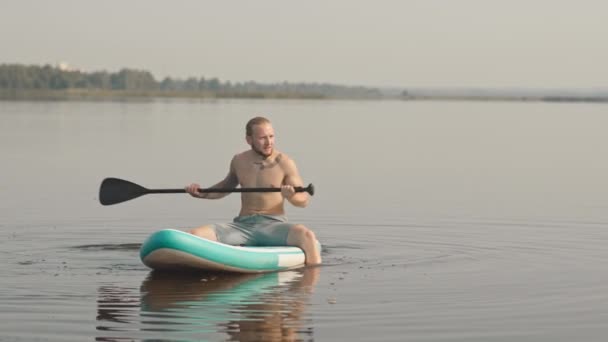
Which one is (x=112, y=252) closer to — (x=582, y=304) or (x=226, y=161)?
(x=582, y=304)

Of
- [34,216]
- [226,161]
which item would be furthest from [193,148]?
[34,216]

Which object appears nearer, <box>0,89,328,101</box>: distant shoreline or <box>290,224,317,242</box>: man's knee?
<box>290,224,317,242</box>: man's knee

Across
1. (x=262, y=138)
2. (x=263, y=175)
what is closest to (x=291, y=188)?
(x=263, y=175)

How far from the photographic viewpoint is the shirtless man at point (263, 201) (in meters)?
13.1

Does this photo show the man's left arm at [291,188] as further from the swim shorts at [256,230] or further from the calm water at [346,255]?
the calm water at [346,255]

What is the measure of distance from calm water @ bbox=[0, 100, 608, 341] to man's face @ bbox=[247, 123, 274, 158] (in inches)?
48.8

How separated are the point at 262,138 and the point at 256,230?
0.92 meters

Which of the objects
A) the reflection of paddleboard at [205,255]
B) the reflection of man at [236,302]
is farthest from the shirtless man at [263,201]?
the reflection of man at [236,302]

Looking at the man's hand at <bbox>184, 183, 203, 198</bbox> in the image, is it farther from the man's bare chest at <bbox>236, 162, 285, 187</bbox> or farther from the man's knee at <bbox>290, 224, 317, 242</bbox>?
the man's knee at <bbox>290, 224, 317, 242</bbox>

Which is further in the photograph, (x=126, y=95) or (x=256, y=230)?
(x=126, y=95)

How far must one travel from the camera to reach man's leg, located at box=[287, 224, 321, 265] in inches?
520

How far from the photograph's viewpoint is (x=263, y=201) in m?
13.3

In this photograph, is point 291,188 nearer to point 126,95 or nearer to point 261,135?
point 261,135

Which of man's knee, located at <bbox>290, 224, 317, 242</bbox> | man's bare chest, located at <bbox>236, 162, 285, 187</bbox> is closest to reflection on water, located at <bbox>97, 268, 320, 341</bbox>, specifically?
man's knee, located at <bbox>290, 224, 317, 242</bbox>
